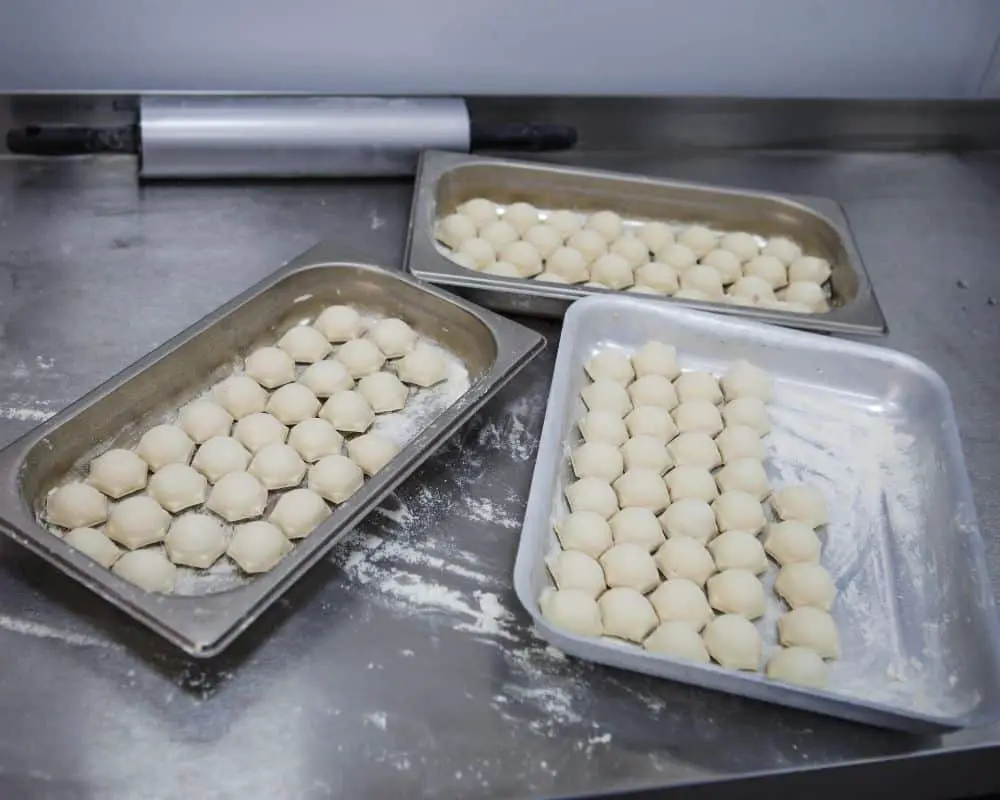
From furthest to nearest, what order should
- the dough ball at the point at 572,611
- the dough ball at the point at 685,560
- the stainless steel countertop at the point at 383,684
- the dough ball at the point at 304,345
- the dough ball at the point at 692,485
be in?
the dough ball at the point at 304,345, the dough ball at the point at 692,485, the dough ball at the point at 685,560, the dough ball at the point at 572,611, the stainless steel countertop at the point at 383,684

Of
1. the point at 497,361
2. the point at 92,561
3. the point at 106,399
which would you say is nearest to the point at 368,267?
the point at 497,361

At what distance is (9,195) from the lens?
5.37 feet

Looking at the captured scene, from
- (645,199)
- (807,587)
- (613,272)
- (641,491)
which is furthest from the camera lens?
(645,199)

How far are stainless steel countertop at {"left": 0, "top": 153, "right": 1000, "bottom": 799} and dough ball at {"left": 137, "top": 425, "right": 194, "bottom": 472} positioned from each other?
165mm

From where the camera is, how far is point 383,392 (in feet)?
4.45

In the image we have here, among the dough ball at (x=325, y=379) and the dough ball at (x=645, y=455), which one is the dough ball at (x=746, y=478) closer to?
the dough ball at (x=645, y=455)

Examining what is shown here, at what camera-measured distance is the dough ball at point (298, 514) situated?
3.85ft

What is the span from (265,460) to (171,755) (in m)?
0.39

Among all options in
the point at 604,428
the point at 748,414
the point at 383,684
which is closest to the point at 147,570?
the point at 383,684

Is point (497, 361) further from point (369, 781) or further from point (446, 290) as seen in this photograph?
point (369, 781)

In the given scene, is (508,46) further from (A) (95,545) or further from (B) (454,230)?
(A) (95,545)

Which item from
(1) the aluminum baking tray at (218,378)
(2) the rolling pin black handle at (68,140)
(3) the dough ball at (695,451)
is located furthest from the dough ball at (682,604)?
(2) the rolling pin black handle at (68,140)

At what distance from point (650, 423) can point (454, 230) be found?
53 cm

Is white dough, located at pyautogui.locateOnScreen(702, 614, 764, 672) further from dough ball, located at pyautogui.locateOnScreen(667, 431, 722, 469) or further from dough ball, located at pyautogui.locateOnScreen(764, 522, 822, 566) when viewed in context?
dough ball, located at pyautogui.locateOnScreen(667, 431, 722, 469)
